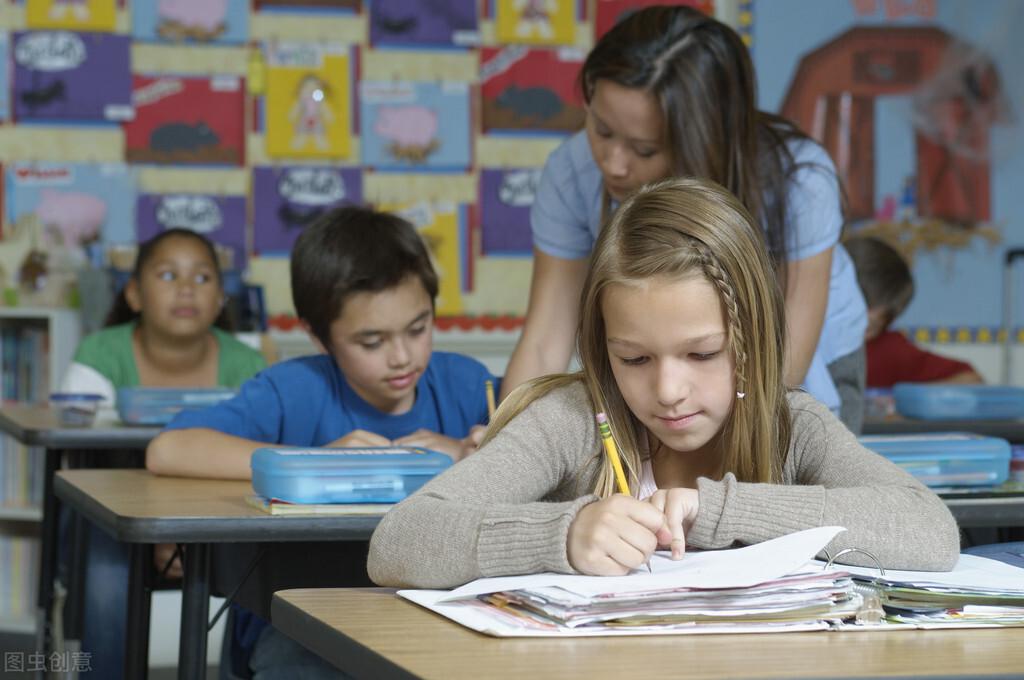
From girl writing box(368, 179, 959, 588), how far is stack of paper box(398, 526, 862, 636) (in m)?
0.06

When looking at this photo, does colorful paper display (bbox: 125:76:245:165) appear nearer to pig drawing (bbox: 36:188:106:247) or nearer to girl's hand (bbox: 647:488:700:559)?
pig drawing (bbox: 36:188:106:247)

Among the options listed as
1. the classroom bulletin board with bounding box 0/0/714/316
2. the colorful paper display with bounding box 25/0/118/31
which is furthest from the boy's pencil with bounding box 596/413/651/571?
the colorful paper display with bounding box 25/0/118/31

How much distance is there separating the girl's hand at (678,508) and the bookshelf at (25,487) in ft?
9.50

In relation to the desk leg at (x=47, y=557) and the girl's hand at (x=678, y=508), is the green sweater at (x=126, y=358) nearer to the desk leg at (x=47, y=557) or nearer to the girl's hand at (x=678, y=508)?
the desk leg at (x=47, y=557)

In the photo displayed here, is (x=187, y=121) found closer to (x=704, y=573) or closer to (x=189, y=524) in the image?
(x=189, y=524)

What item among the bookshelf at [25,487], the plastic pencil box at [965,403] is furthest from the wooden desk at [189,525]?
the bookshelf at [25,487]

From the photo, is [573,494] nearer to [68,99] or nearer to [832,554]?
[832,554]

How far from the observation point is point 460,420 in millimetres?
2350

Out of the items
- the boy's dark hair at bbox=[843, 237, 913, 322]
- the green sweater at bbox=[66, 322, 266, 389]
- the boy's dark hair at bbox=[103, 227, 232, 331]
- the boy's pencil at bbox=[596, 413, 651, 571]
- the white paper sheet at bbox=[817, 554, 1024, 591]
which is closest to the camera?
the white paper sheet at bbox=[817, 554, 1024, 591]

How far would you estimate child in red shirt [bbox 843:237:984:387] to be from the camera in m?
3.77

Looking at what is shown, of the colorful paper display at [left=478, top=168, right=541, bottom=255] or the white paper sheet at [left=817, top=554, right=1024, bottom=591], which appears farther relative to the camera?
the colorful paper display at [left=478, top=168, right=541, bottom=255]

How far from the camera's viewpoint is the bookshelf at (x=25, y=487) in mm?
3785

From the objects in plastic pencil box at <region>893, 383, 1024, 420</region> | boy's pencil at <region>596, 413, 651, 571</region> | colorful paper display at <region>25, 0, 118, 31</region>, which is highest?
colorful paper display at <region>25, 0, 118, 31</region>

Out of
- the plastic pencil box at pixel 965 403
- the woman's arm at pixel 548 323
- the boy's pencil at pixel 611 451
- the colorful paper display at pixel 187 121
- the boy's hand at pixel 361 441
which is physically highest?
the colorful paper display at pixel 187 121
